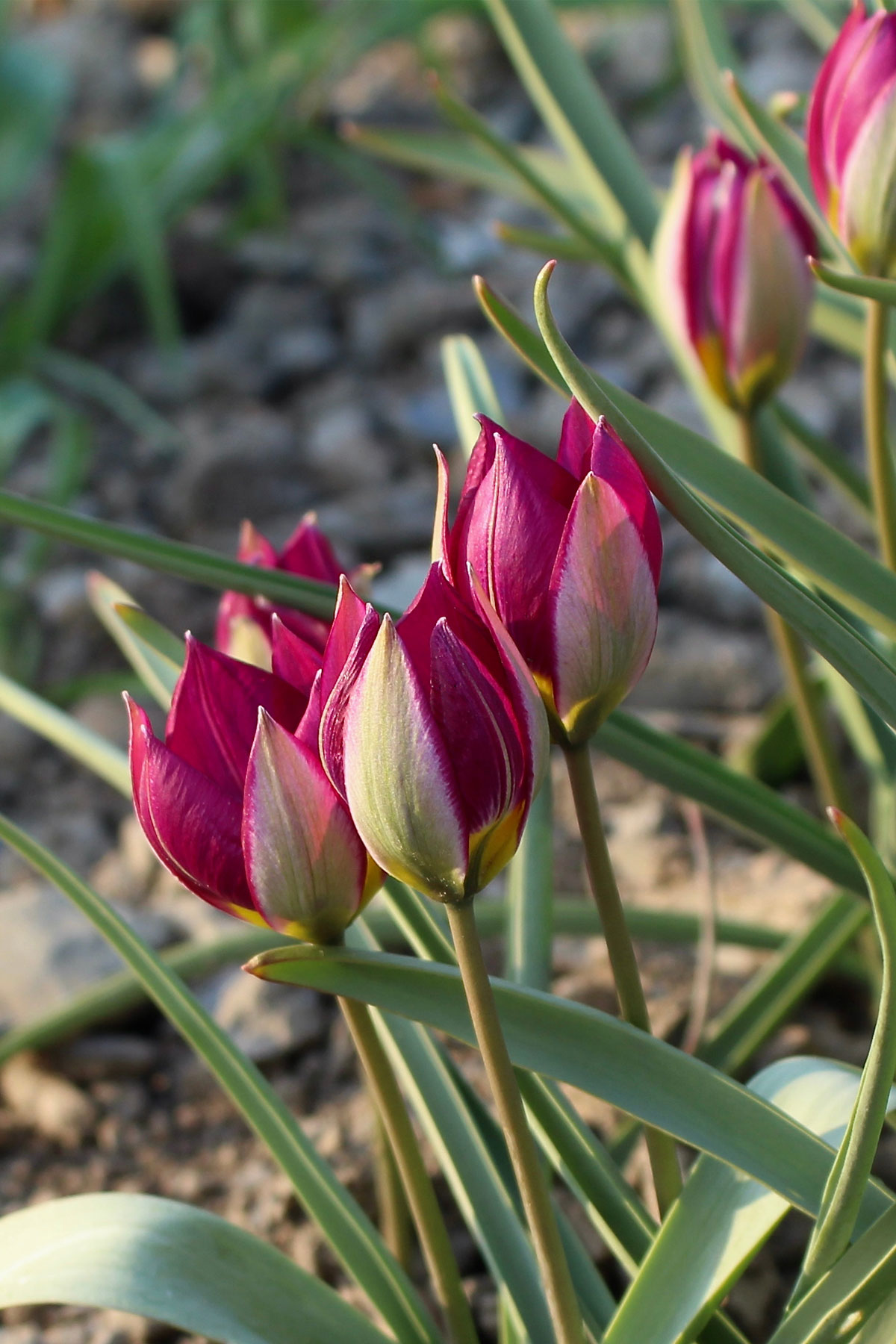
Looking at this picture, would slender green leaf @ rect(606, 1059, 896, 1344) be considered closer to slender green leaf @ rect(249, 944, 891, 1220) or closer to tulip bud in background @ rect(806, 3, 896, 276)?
slender green leaf @ rect(249, 944, 891, 1220)

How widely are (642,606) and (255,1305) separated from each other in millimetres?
296

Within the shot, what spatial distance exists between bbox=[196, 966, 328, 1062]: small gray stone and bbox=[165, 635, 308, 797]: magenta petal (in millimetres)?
597

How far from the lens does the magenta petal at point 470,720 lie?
0.37 metres

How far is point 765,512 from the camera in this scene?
51 cm

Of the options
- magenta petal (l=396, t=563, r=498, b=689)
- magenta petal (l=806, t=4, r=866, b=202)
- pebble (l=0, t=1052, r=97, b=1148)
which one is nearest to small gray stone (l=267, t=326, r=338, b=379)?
pebble (l=0, t=1052, r=97, b=1148)

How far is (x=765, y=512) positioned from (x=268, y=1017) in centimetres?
65

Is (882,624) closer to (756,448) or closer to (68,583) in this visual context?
(756,448)

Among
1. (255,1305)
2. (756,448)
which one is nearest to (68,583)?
(756,448)

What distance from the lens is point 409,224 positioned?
2066 millimetres

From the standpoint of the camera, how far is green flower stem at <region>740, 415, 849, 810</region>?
29.5 inches

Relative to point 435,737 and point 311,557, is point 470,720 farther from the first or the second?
point 311,557

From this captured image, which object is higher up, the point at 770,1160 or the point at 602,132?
the point at 602,132

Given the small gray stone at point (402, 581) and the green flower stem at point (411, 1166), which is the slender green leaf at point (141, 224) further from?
the green flower stem at point (411, 1166)

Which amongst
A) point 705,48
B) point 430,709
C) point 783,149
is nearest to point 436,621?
point 430,709
